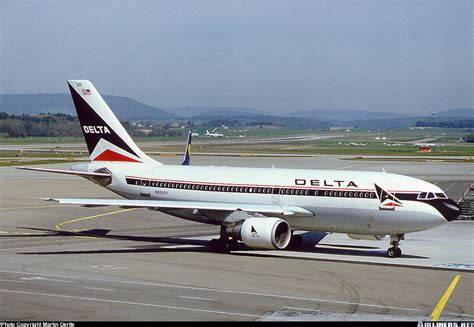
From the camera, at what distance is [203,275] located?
34344 millimetres

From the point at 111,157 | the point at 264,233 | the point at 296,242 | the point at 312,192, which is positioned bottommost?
the point at 296,242

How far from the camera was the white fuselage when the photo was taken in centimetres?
3944

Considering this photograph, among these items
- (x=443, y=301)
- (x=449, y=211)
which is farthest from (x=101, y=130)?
(x=443, y=301)

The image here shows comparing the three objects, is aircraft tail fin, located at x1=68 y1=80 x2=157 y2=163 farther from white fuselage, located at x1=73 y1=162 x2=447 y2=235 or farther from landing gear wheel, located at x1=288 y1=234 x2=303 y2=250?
landing gear wheel, located at x1=288 y1=234 x2=303 y2=250

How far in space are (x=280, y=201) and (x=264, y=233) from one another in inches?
137

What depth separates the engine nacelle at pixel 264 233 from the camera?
3916 centimetres

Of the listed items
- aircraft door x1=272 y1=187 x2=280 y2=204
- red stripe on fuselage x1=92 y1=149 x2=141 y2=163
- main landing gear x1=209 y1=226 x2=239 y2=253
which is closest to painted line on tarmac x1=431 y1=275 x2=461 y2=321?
aircraft door x1=272 y1=187 x2=280 y2=204

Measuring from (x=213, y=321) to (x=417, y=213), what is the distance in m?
17.1

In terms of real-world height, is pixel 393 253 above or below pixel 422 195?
below

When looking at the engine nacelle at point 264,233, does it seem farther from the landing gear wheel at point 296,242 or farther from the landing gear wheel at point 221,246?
the landing gear wheel at point 296,242

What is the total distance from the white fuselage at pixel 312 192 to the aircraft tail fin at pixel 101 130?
1.72 meters

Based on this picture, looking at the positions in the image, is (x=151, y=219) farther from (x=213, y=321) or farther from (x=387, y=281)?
(x=213, y=321)

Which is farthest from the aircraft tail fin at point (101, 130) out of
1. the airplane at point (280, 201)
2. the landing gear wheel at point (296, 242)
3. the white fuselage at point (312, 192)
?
the landing gear wheel at point (296, 242)

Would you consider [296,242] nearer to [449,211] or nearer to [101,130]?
[449,211]
